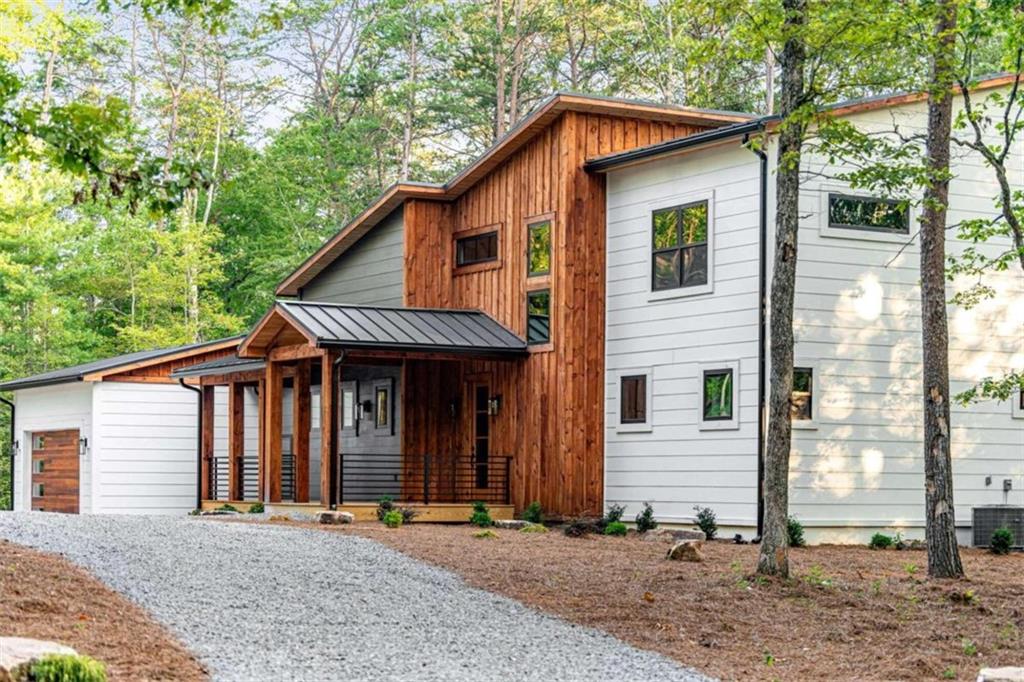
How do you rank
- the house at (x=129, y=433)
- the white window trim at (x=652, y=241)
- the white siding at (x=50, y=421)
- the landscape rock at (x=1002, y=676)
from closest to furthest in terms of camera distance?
the landscape rock at (x=1002, y=676), the white window trim at (x=652, y=241), the house at (x=129, y=433), the white siding at (x=50, y=421)

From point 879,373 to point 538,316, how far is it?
18.6 ft

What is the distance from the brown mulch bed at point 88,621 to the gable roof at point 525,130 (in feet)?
41.1

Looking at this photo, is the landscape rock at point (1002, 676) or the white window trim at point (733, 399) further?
the white window trim at point (733, 399)

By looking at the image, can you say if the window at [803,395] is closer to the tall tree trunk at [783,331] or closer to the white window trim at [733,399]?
the white window trim at [733,399]

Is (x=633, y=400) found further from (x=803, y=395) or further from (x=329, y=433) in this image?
(x=329, y=433)

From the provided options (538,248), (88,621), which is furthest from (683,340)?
(88,621)

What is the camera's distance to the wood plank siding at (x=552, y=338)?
74.3 ft

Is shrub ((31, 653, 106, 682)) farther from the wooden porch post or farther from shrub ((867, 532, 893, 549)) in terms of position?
the wooden porch post

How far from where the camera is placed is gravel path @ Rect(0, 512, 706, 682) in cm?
1022

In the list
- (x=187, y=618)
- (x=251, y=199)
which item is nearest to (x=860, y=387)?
(x=187, y=618)

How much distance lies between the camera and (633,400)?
2234cm

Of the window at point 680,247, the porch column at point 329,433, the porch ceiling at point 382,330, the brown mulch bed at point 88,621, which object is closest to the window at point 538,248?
the porch ceiling at point 382,330

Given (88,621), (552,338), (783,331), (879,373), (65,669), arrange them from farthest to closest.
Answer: (552,338) < (879,373) < (783,331) < (88,621) < (65,669)

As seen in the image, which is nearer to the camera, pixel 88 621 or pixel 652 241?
pixel 88 621
